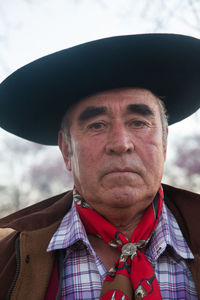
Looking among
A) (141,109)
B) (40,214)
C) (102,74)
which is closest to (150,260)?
(40,214)

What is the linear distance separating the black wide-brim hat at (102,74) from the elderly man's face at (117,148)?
16 centimetres

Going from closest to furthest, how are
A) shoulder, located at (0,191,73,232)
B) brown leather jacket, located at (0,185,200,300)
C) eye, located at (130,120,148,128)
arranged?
brown leather jacket, located at (0,185,200,300), eye, located at (130,120,148,128), shoulder, located at (0,191,73,232)

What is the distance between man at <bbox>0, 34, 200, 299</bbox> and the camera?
224 cm

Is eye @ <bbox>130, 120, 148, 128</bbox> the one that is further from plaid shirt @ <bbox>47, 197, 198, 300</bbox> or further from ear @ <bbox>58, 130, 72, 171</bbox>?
plaid shirt @ <bbox>47, 197, 198, 300</bbox>

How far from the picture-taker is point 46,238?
2.50 m

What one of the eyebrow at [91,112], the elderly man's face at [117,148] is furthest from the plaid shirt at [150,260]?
the eyebrow at [91,112]

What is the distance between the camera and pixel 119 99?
2.50m

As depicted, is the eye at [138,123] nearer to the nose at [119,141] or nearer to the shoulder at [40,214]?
the nose at [119,141]

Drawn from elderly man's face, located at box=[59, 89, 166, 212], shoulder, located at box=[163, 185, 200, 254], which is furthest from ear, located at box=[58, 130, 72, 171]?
shoulder, located at box=[163, 185, 200, 254]

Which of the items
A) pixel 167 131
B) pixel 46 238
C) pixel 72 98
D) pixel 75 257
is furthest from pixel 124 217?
pixel 72 98

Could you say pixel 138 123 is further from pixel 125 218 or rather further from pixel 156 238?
pixel 156 238

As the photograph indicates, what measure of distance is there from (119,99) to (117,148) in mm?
458

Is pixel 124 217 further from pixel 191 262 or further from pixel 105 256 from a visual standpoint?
pixel 191 262

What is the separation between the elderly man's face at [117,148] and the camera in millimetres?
2281
